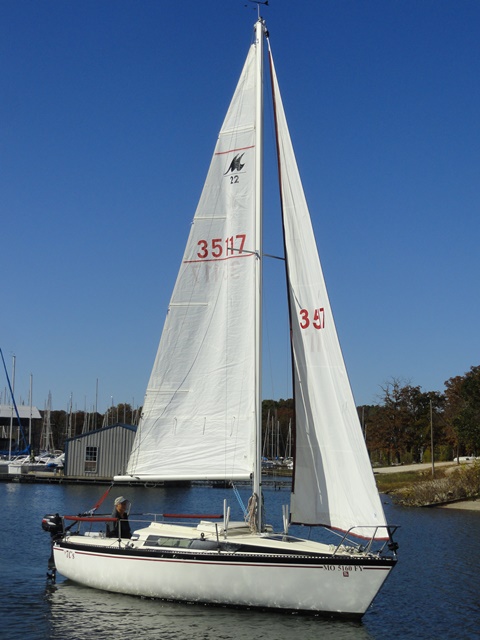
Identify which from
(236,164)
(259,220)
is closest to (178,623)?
(259,220)

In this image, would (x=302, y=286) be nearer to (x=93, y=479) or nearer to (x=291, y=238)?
(x=291, y=238)

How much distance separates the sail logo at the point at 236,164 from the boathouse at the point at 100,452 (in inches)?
2101

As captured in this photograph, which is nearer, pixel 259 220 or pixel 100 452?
pixel 259 220

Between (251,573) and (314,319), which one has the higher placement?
(314,319)

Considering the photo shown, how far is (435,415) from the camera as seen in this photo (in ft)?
311

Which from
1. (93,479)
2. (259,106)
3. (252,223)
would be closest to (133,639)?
(252,223)

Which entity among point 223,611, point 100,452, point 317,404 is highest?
point 317,404

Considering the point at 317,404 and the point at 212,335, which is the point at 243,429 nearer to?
the point at 317,404

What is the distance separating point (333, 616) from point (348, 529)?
6.44 ft

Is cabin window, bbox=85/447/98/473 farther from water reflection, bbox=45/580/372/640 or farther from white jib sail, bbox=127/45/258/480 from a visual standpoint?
water reflection, bbox=45/580/372/640

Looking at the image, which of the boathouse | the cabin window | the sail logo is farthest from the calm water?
the cabin window

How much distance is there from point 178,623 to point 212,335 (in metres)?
7.33

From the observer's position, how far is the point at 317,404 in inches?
739

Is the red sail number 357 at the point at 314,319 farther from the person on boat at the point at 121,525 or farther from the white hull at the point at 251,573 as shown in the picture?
the person on boat at the point at 121,525
